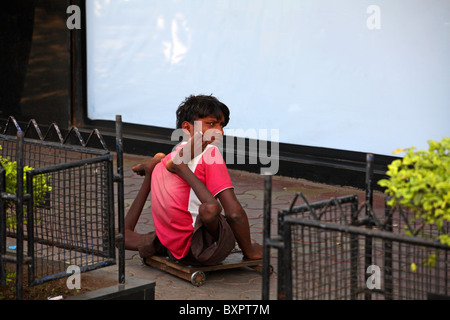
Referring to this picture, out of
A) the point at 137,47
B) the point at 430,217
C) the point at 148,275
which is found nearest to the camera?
the point at 430,217

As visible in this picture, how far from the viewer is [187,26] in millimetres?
8555

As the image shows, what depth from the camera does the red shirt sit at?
4.86 metres

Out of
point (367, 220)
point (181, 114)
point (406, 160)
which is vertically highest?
point (181, 114)

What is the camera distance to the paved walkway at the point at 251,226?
15.5 ft

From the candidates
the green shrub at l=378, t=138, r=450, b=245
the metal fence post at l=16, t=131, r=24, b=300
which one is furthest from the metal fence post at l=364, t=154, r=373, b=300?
the metal fence post at l=16, t=131, r=24, b=300

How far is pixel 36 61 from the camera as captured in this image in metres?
9.52

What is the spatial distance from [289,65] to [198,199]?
3291 mm

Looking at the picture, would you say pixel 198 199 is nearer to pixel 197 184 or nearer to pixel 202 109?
pixel 197 184

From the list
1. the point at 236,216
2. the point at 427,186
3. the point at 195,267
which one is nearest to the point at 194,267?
the point at 195,267

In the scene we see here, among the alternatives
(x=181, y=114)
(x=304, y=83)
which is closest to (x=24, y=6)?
(x=304, y=83)

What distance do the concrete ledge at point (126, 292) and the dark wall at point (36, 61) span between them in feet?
18.0

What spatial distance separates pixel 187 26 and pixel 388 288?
5503mm

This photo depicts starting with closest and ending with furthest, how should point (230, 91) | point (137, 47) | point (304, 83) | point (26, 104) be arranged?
point (304, 83) → point (230, 91) → point (137, 47) → point (26, 104)
